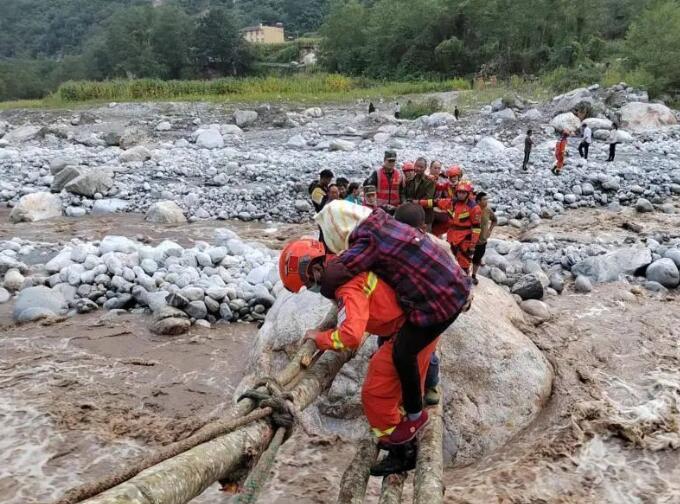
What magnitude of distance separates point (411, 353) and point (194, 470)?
137cm

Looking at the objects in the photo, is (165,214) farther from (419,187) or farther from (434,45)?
(434,45)

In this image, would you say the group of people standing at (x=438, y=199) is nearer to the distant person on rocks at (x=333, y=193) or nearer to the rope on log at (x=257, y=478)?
the distant person on rocks at (x=333, y=193)

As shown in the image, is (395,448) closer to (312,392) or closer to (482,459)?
(312,392)

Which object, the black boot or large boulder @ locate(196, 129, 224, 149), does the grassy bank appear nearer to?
large boulder @ locate(196, 129, 224, 149)

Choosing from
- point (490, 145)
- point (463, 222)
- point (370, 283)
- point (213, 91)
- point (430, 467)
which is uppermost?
point (213, 91)

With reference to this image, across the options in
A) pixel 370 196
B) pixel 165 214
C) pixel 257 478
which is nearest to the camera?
pixel 257 478

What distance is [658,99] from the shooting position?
21.9 meters

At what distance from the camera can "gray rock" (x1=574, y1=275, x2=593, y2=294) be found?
7.90m

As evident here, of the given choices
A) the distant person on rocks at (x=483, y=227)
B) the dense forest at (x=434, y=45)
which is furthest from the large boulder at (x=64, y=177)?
the dense forest at (x=434, y=45)

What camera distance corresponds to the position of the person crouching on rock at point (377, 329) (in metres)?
2.97

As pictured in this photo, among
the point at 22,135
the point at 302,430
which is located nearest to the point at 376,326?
the point at 302,430

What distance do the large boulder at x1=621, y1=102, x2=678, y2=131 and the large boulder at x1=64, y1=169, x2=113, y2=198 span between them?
1546 cm

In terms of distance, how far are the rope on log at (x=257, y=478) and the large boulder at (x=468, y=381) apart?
2525 mm

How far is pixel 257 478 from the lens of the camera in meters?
2.23
